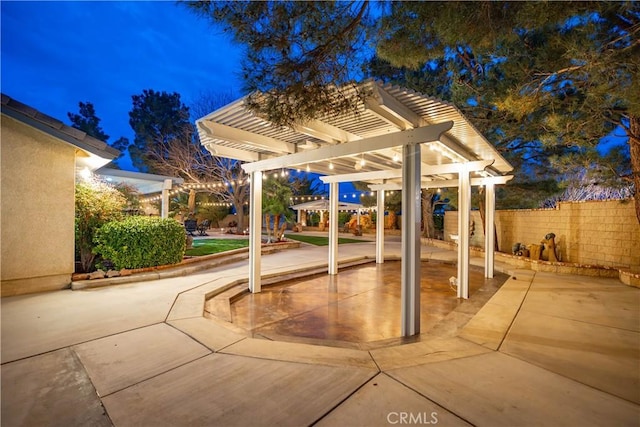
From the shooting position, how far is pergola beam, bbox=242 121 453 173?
3566 mm

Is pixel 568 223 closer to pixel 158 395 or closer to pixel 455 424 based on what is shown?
pixel 455 424

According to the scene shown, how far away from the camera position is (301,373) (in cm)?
252

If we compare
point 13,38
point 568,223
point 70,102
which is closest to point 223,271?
point 568,223

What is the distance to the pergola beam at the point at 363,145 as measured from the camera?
3566 millimetres

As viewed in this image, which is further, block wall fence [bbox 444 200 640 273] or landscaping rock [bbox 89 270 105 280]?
block wall fence [bbox 444 200 640 273]

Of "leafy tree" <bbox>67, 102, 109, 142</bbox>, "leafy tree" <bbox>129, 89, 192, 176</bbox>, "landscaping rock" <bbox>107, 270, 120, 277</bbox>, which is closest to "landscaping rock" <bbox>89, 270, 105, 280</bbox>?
"landscaping rock" <bbox>107, 270, 120, 277</bbox>

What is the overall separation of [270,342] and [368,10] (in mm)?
3930

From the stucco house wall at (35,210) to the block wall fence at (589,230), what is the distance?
11.9 metres

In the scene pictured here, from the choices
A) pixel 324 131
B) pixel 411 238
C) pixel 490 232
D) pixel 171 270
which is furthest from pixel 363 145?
pixel 171 270

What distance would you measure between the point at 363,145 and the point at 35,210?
5.78 m

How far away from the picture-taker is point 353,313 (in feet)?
15.7

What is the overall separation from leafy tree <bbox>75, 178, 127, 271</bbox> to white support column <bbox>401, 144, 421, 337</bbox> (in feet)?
21.3

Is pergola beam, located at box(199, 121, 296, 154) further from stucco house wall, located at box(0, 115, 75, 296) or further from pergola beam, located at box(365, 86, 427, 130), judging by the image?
stucco house wall, located at box(0, 115, 75, 296)

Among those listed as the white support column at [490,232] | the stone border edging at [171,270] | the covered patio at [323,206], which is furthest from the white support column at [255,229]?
the covered patio at [323,206]
